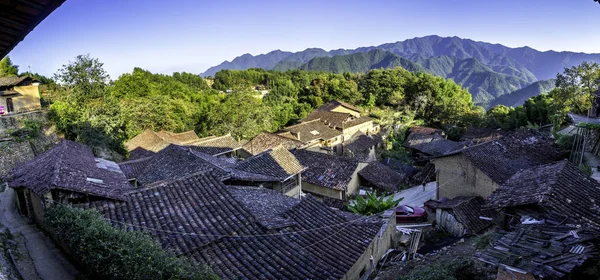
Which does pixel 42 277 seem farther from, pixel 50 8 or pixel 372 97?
pixel 372 97

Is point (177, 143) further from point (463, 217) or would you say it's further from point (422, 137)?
point (422, 137)

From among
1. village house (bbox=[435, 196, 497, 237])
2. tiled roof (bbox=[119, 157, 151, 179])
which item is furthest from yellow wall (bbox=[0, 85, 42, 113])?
village house (bbox=[435, 196, 497, 237])

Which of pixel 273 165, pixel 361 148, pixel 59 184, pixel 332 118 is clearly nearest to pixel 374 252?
pixel 273 165

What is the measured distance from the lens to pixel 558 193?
1080 cm

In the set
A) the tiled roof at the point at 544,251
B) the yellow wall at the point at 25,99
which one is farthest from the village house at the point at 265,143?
the tiled roof at the point at 544,251

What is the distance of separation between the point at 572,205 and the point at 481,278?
5210mm

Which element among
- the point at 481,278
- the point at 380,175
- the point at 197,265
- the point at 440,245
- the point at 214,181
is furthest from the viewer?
the point at 380,175

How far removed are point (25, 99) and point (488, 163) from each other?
35902mm

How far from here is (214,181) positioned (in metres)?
12.1

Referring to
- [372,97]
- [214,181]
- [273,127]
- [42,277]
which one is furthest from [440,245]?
[372,97]

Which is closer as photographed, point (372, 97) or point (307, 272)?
point (307, 272)

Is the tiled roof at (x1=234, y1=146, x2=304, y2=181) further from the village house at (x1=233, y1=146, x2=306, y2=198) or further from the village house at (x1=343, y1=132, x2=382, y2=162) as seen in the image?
the village house at (x1=343, y1=132, x2=382, y2=162)

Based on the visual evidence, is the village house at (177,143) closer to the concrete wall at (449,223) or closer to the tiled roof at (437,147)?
the concrete wall at (449,223)

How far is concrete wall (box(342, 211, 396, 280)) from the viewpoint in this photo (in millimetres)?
11344
